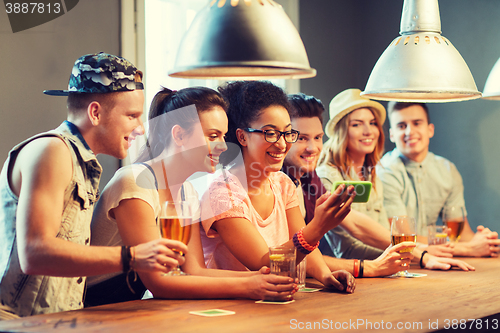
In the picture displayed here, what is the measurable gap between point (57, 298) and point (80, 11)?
1935mm

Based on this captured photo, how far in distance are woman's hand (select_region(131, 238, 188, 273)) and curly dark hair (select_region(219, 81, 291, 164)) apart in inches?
33.3

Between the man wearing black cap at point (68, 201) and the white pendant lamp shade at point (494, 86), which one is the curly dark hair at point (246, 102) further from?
the white pendant lamp shade at point (494, 86)

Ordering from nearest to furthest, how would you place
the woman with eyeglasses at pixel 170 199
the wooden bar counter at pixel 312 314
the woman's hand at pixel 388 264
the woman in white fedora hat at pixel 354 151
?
the wooden bar counter at pixel 312 314
the woman with eyeglasses at pixel 170 199
the woman's hand at pixel 388 264
the woman in white fedora hat at pixel 354 151

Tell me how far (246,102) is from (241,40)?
831 millimetres

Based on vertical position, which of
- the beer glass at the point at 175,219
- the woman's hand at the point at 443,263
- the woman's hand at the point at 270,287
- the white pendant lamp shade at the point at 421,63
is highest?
the white pendant lamp shade at the point at 421,63

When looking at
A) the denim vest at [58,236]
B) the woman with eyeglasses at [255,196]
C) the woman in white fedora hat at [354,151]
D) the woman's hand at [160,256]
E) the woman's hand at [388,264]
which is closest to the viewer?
the woman's hand at [160,256]

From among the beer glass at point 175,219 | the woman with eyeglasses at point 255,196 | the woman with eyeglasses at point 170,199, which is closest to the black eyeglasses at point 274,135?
the woman with eyeglasses at point 255,196

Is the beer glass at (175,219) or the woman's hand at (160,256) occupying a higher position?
the beer glass at (175,219)

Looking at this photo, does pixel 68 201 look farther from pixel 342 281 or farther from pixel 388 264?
pixel 388 264

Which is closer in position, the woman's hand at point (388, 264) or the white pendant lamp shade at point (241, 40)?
the white pendant lamp shade at point (241, 40)

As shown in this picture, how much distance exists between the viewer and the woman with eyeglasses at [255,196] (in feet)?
6.10

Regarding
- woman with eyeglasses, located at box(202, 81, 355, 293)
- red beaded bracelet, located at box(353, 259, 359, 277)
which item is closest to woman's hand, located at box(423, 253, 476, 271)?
red beaded bracelet, located at box(353, 259, 359, 277)

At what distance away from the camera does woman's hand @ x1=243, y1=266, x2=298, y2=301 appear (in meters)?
1.55

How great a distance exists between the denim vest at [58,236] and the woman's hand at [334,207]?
759 millimetres
